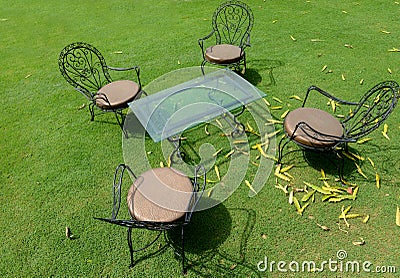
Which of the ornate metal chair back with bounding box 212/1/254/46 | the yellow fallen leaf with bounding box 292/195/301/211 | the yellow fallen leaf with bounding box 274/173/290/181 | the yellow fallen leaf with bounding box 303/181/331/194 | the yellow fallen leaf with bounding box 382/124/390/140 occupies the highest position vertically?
the ornate metal chair back with bounding box 212/1/254/46

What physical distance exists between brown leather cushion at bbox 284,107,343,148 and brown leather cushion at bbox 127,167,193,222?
158 centimetres

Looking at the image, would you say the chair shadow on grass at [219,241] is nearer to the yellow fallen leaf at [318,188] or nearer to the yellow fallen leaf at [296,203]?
the yellow fallen leaf at [296,203]

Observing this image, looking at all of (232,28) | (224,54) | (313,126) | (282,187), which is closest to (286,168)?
(282,187)

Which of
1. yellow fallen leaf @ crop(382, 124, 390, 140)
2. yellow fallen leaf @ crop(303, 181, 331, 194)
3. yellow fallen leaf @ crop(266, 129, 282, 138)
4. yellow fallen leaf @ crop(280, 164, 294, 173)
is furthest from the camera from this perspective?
yellow fallen leaf @ crop(266, 129, 282, 138)

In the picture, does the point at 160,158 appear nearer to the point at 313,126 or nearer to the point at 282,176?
the point at 282,176

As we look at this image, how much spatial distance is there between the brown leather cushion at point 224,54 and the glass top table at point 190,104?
36 cm

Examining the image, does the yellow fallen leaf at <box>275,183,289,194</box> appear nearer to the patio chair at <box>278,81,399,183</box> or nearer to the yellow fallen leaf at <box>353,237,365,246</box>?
the patio chair at <box>278,81,399,183</box>

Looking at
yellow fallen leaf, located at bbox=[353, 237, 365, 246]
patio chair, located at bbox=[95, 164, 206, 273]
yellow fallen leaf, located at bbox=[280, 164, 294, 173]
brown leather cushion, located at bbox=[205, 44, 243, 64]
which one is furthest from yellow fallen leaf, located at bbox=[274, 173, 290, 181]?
brown leather cushion, located at bbox=[205, 44, 243, 64]

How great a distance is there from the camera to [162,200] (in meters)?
3.20

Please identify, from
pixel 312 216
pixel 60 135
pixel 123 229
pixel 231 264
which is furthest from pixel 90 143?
pixel 312 216

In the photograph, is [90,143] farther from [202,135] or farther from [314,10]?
[314,10]

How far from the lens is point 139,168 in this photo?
14.5 ft

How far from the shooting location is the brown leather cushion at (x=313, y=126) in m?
3.81

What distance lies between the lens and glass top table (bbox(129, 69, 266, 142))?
4.23 meters
